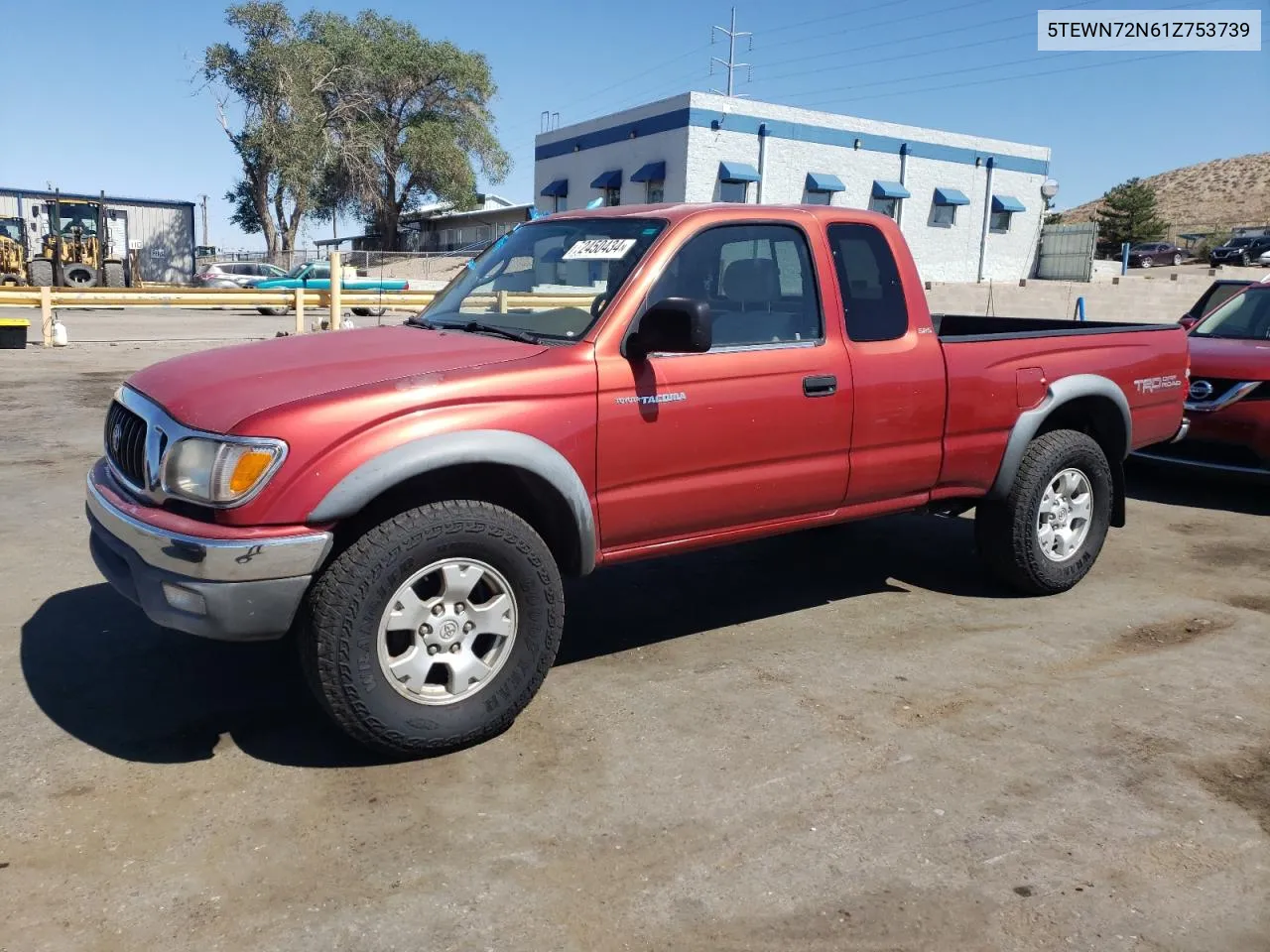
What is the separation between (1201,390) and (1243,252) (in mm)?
45909

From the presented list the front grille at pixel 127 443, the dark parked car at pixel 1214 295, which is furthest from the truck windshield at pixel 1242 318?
the front grille at pixel 127 443

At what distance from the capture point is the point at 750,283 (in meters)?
4.55

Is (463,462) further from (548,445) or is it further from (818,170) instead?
(818,170)

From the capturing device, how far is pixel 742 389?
4.26 metres

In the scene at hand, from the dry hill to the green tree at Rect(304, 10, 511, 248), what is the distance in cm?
5827

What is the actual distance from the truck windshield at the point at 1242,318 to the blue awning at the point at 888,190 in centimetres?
3010

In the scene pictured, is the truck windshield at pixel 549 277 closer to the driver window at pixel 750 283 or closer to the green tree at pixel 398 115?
the driver window at pixel 750 283

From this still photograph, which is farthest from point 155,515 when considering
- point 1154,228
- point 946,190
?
point 1154,228

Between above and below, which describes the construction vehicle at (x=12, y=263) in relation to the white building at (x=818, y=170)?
below

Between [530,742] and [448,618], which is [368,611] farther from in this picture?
[530,742]

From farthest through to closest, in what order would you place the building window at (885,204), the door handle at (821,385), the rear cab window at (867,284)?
the building window at (885,204), the rear cab window at (867,284), the door handle at (821,385)

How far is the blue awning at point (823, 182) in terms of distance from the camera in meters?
36.5

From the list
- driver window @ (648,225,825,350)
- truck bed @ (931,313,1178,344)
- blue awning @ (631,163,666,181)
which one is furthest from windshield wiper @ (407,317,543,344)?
blue awning @ (631,163,666,181)

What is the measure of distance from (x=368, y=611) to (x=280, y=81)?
165ft
